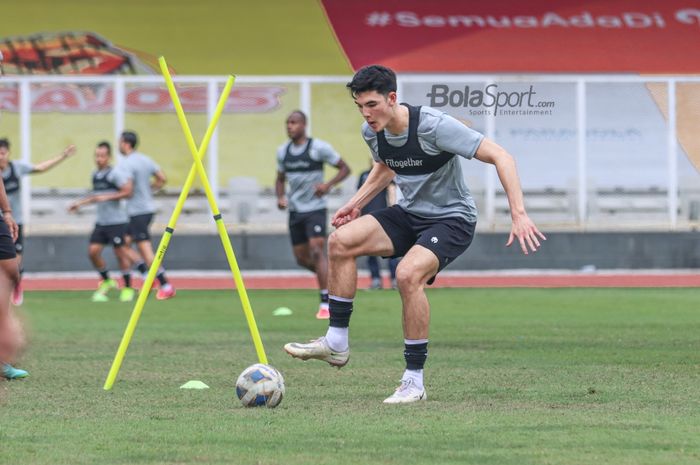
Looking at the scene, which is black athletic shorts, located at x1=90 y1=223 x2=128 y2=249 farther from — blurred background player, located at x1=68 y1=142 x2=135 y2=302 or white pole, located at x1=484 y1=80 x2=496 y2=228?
white pole, located at x1=484 y1=80 x2=496 y2=228

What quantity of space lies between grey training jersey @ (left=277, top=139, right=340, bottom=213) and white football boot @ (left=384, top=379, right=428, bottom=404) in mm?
8913

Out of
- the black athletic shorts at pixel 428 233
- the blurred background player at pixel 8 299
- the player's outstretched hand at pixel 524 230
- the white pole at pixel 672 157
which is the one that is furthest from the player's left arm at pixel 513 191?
the white pole at pixel 672 157

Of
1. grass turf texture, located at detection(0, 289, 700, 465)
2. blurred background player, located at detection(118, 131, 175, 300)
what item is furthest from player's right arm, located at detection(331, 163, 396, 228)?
blurred background player, located at detection(118, 131, 175, 300)

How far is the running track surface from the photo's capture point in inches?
931

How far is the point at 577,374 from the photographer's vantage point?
10.7 meters

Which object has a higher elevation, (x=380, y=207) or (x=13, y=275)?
(x=380, y=207)

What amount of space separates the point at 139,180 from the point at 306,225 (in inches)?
155

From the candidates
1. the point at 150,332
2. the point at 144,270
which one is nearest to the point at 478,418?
the point at 150,332

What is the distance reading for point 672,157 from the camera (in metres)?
26.8

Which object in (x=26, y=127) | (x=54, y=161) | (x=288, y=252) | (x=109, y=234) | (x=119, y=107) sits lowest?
(x=288, y=252)

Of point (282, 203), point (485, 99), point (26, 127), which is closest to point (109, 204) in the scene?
point (282, 203)

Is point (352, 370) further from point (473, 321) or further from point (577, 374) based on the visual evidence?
point (473, 321)

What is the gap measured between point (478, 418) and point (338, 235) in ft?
5.34

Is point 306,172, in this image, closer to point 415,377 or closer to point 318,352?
point 318,352
